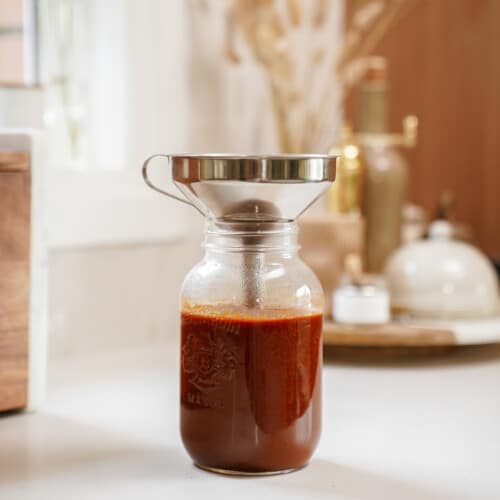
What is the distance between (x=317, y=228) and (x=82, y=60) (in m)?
0.41

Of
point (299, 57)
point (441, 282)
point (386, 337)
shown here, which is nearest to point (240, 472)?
point (386, 337)

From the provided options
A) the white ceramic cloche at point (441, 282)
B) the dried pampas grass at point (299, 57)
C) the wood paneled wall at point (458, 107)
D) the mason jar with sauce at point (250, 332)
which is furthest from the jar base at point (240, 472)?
the wood paneled wall at point (458, 107)

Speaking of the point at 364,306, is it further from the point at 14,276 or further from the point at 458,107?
the point at 458,107

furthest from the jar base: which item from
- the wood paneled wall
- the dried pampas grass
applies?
the wood paneled wall

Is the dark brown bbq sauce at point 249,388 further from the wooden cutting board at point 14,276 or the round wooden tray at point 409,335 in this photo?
the round wooden tray at point 409,335

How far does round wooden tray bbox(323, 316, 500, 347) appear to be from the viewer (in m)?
1.23

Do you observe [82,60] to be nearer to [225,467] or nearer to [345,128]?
[345,128]

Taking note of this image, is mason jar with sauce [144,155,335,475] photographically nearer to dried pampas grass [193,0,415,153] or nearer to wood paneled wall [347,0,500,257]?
dried pampas grass [193,0,415,153]

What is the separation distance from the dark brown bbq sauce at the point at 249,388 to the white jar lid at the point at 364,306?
513 millimetres

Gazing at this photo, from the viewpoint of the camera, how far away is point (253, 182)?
2.31ft

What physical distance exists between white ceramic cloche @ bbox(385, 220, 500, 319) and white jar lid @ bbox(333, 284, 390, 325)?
69 millimetres

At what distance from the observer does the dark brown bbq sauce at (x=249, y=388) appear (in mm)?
736

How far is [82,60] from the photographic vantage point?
1.39m

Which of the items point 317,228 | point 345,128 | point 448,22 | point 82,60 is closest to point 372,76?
point 345,128
